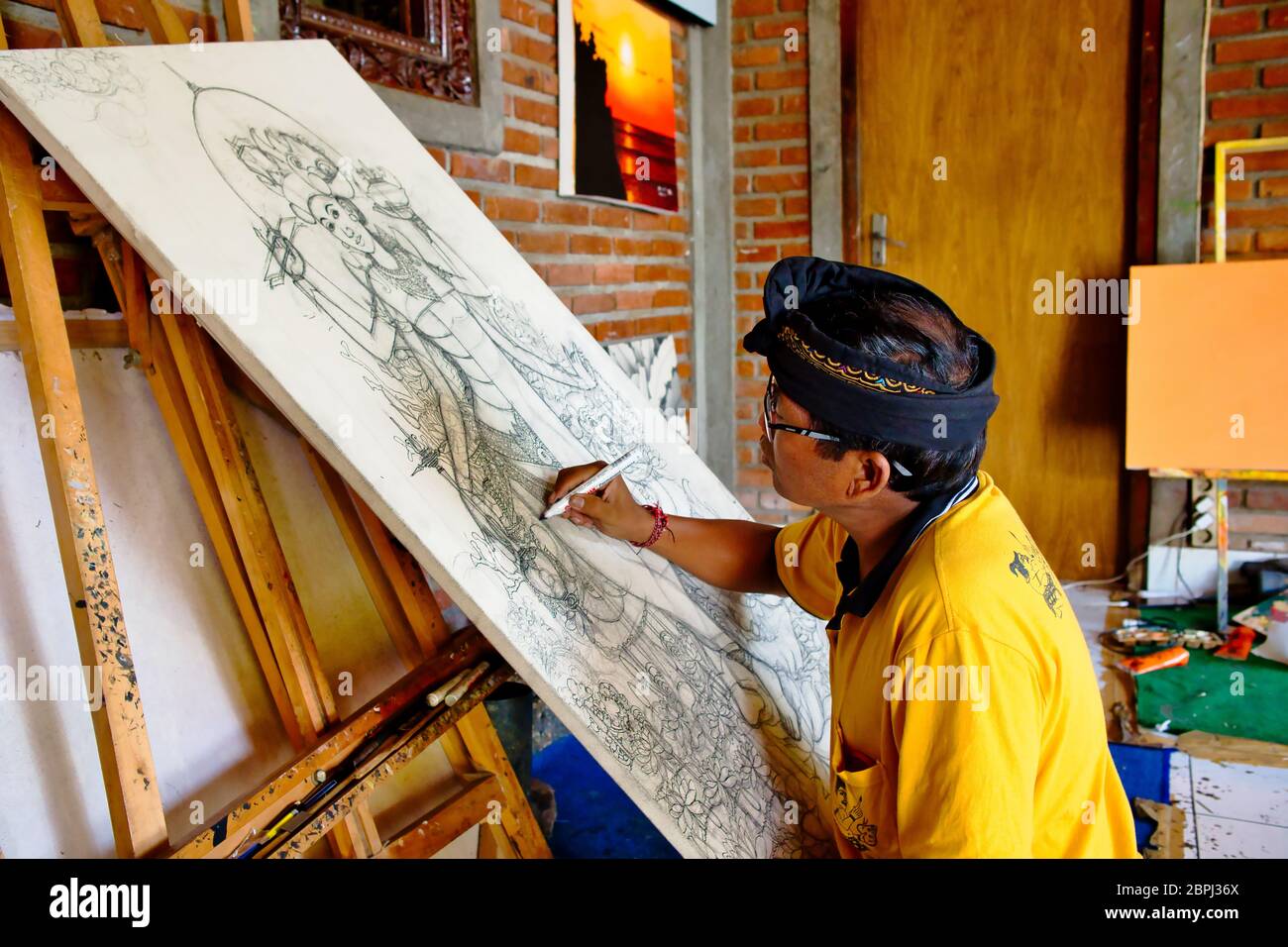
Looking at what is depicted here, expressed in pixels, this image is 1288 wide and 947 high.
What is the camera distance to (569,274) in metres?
3.06

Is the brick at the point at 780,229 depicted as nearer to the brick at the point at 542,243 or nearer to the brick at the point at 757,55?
the brick at the point at 757,55

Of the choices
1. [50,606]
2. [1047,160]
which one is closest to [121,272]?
[50,606]

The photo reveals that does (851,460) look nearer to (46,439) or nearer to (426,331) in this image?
(426,331)

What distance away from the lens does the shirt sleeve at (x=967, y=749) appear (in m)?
1.06

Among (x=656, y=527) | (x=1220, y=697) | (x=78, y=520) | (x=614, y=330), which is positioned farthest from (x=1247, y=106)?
(x=78, y=520)

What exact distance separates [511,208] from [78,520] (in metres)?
1.85

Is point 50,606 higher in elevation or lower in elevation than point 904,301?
lower

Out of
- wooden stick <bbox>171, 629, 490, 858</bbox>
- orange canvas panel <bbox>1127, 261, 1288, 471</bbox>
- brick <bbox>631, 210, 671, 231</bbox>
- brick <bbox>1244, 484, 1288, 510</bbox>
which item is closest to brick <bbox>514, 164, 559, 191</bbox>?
brick <bbox>631, 210, 671, 231</bbox>

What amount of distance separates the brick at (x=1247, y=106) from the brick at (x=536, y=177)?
238 cm

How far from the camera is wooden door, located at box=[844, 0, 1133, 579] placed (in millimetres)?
3709

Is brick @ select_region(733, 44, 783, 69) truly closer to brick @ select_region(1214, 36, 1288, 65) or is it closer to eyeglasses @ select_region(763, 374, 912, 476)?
brick @ select_region(1214, 36, 1288, 65)

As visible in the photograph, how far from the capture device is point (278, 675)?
4.64 feet

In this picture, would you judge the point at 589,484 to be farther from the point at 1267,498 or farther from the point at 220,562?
the point at 1267,498
